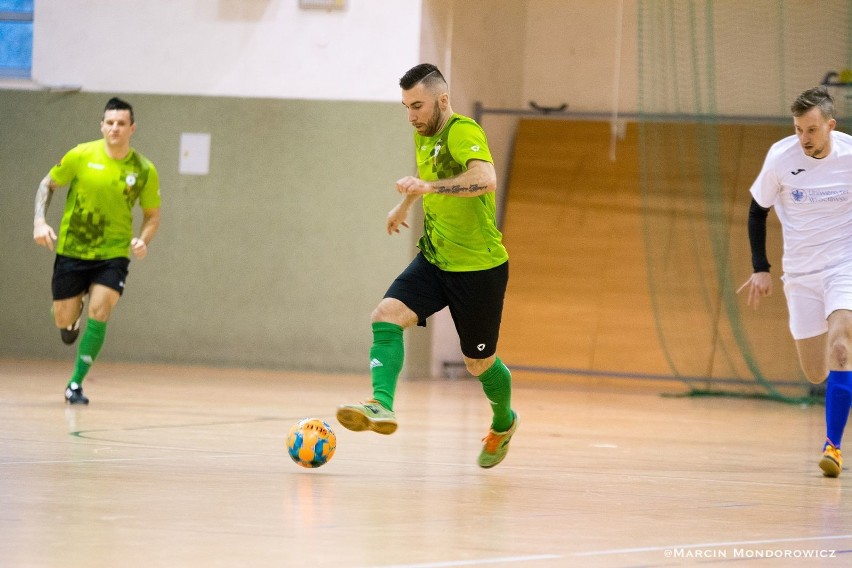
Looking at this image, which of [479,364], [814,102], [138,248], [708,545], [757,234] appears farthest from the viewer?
[138,248]

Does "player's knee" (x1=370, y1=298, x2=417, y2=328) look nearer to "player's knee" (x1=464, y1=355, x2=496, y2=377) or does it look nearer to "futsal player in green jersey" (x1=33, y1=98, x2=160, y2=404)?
"player's knee" (x1=464, y1=355, x2=496, y2=377)

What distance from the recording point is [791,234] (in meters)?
6.35

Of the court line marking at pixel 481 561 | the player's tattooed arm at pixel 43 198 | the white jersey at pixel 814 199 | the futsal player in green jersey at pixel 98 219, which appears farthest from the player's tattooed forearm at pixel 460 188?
the player's tattooed arm at pixel 43 198

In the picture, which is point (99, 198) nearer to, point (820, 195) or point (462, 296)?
point (462, 296)

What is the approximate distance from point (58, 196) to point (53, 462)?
28.5 ft

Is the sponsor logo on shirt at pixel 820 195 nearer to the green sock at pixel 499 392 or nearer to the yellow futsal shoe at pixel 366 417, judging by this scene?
the green sock at pixel 499 392

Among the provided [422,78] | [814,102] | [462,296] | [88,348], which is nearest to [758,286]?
[814,102]

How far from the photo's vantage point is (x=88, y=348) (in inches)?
330

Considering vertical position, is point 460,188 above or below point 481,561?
above

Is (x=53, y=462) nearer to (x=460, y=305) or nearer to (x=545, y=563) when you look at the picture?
(x=460, y=305)

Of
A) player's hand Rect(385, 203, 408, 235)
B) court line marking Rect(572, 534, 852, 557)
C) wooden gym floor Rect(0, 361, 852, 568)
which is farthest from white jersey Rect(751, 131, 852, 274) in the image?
court line marking Rect(572, 534, 852, 557)

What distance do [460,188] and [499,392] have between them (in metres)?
1.08

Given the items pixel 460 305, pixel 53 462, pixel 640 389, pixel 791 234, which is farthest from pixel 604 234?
pixel 53 462

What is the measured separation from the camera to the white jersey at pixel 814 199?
620cm
